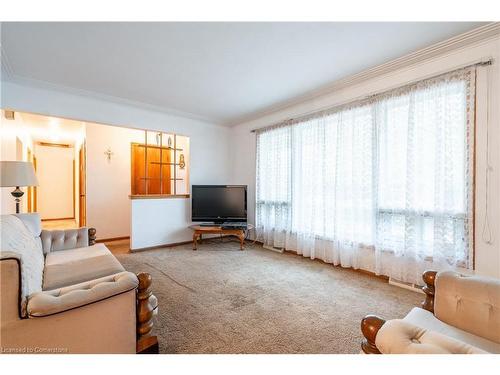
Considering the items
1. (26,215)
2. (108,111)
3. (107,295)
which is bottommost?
(107,295)

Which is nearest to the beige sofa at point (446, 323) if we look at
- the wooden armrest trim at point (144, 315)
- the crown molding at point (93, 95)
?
the wooden armrest trim at point (144, 315)

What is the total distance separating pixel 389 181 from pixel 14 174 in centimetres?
419

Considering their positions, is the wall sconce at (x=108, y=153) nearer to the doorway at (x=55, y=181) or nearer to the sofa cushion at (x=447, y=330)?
the doorway at (x=55, y=181)

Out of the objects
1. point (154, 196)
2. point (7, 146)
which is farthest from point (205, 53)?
point (7, 146)

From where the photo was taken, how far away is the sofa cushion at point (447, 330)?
1024 millimetres

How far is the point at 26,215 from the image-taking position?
7.75 feet

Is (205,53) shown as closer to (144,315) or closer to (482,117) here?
(144,315)

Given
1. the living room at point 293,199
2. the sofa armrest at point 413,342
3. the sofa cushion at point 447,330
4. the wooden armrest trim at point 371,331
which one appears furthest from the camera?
the living room at point 293,199

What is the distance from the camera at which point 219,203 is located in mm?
4504
